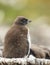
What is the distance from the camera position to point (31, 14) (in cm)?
796

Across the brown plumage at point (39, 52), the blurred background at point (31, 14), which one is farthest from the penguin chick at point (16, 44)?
the blurred background at point (31, 14)

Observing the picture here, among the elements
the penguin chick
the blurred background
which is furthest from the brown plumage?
the blurred background

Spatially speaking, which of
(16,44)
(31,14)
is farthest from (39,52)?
(31,14)

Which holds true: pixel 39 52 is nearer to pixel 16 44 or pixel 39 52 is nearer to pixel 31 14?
pixel 16 44

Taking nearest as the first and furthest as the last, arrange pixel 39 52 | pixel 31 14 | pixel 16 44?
pixel 16 44 → pixel 39 52 → pixel 31 14

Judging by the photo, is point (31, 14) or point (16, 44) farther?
point (31, 14)

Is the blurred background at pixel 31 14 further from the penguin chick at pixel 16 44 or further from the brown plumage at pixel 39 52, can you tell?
the penguin chick at pixel 16 44

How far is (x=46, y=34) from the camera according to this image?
21.5 ft

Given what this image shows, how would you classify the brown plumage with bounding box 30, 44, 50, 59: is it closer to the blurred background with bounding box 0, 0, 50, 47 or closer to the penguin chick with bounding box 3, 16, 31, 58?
the penguin chick with bounding box 3, 16, 31, 58

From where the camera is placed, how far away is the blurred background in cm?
684

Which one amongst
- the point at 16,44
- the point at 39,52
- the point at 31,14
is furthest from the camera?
the point at 31,14

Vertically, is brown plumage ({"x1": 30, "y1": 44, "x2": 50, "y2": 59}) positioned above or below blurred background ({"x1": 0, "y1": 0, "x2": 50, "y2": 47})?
below

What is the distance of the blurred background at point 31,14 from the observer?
6.84 meters

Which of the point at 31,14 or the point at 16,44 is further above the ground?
the point at 31,14
